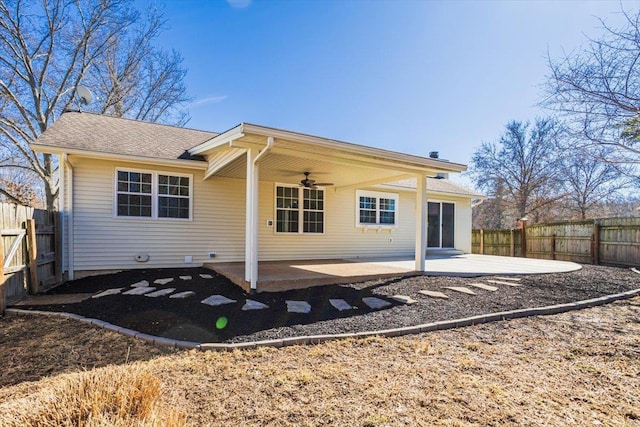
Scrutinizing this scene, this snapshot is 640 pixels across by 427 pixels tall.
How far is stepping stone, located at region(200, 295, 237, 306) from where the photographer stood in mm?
4525

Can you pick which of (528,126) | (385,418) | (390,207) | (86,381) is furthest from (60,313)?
(528,126)

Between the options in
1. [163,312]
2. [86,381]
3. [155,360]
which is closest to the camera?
[86,381]

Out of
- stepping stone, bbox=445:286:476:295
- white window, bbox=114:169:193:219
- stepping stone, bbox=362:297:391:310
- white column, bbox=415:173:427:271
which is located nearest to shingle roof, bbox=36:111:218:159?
white window, bbox=114:169:193:219

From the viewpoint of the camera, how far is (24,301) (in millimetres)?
4836

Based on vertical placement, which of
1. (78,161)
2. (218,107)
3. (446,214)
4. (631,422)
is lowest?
(631,422)

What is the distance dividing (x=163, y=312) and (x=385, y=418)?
10.9 feet

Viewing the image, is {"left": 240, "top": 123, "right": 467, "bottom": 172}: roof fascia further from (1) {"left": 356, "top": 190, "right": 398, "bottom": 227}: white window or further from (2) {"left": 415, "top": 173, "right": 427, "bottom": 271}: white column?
(1) {"left": 356, "top": 190, "right": 398, "bottom": 227}: white window

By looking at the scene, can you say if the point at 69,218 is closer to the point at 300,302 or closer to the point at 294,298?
the point at 294,298

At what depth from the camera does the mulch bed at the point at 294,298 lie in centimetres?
366

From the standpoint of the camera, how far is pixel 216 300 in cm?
465

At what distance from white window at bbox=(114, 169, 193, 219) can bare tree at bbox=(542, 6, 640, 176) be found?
8165 millimetres

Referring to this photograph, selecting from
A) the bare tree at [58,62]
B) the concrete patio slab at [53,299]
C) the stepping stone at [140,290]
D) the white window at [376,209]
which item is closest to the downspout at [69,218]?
the concrete patio slab at [53,299]

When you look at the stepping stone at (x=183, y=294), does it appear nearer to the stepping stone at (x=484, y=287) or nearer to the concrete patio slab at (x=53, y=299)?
the concrete patio slab at (x=53, y=299)

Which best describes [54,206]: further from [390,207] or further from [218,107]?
[390,207]
